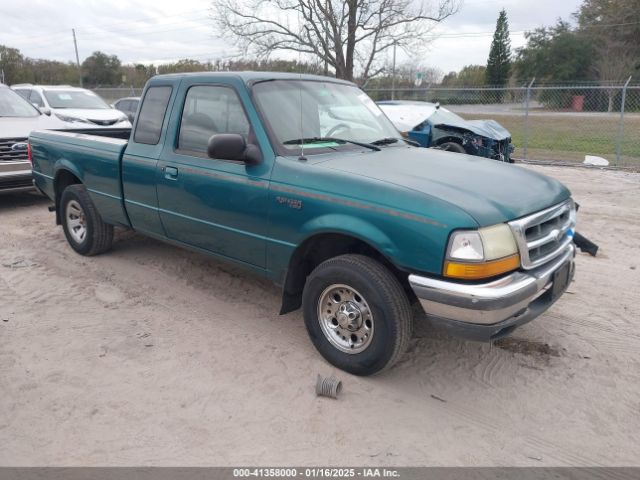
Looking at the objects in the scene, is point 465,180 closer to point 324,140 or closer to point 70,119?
point 324,140

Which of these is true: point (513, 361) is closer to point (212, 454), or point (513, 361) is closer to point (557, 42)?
point (212, 454)

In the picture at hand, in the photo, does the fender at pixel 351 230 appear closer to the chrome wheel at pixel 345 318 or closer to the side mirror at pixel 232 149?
the chrome wheel at pixel 345 318

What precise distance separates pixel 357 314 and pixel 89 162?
3.45 m

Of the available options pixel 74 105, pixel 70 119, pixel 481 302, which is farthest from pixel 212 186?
pixel 74 105

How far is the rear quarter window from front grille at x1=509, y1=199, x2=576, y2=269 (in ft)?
10.2

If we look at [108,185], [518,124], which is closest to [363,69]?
[518,124]

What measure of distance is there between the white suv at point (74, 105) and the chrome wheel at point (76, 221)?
6.42m

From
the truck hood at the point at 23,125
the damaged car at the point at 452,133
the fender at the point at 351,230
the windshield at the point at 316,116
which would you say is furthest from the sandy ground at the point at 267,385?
the damaged car at the point at 452,133

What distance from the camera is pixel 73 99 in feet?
42.3

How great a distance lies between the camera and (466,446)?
2902 millimetres

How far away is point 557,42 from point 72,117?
42081 millimetres

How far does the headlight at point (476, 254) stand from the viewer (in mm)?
2887

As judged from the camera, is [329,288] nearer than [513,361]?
Yes

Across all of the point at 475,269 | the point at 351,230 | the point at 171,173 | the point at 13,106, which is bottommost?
the point at 475,269
